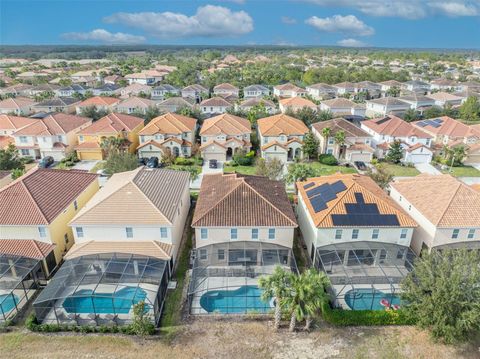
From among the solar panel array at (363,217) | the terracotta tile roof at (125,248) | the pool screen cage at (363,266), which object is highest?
the solar panel array at (363,217)

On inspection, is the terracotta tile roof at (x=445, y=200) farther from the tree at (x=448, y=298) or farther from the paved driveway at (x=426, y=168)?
the paved driveway at (x=426, y=168)

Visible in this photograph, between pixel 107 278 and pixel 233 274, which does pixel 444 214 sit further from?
pixel 107 278

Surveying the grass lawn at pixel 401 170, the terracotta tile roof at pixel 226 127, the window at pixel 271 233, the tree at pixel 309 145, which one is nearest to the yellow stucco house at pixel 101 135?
the terracotta tile roof at pixel 226 127

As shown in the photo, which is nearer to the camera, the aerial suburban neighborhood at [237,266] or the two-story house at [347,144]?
the aerial suburban neighborhood at [237,266]

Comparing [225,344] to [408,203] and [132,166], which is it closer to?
[408,203]

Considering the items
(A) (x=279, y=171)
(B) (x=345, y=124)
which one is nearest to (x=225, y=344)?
(A) (x=279, y=171)

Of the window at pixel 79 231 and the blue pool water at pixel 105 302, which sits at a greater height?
the window at pixel 79 231
